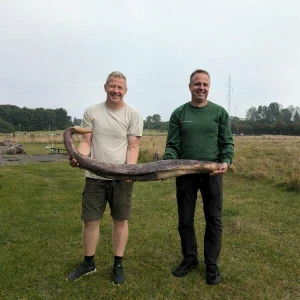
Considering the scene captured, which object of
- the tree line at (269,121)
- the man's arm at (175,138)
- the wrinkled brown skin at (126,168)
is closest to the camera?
the wrinkled brown skin at (126,168)

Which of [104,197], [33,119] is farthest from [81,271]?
[33,119]

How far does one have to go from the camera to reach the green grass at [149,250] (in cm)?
437

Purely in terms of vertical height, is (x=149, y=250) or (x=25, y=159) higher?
(x=25, y=159)

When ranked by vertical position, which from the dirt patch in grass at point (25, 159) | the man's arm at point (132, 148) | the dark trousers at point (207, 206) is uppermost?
the man's arm at point (132, 148)

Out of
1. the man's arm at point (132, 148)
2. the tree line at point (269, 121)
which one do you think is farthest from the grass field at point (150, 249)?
the tree line at point (269, 121)

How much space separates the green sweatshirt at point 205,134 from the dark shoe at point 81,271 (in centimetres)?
189

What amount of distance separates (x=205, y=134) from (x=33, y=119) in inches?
3350

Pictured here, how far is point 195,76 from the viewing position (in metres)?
4.35

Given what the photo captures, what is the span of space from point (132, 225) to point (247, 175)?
7.24 m

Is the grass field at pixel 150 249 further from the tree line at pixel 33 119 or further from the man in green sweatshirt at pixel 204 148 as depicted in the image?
the tree line at pixel 33 119

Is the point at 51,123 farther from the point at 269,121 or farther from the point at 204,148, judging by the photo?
the point at 269,121

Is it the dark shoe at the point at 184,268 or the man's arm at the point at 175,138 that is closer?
the man's arm at the point at 175,138

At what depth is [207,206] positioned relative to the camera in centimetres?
457

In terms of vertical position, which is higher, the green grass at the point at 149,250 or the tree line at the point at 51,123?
the tree line at the point at 51,123
